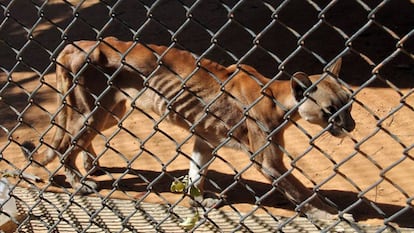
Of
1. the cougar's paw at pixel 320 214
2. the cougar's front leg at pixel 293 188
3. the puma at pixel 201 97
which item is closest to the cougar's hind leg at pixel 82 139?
the puma at pixel 201 97

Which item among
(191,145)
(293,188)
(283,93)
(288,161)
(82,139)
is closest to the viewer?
(293,188)

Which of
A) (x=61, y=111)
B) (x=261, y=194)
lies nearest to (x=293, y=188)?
(x=261, y=194)

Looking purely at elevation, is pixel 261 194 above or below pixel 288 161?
below

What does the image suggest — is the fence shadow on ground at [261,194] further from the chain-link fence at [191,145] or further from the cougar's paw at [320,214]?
the cougar's paw at [320,214]

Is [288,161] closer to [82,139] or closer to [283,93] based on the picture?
[283,93]

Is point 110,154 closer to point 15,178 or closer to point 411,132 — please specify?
point 15,178

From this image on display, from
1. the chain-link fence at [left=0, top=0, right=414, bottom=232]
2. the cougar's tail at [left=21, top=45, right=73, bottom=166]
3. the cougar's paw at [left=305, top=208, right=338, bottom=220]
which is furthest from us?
the cougar's tail at [left=21, top=45, right=73, bottom=166]

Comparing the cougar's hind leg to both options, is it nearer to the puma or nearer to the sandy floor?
the puma

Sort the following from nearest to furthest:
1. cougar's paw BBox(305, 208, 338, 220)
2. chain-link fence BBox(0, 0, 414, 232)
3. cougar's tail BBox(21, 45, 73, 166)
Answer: chain-link fence BBox(0, 0, 414, 232) < cougar's paw BBox(305, 208, 338, 220) < cougar's tail BBox(21, 45, 73, 166)

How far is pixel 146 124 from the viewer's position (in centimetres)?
603

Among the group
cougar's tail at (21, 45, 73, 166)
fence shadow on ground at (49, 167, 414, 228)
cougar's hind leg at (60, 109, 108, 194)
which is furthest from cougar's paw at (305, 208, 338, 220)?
cougar's tail at (21, 45, 73, 166)

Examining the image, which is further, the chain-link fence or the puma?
the puma

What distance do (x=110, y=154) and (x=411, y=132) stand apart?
238 cm

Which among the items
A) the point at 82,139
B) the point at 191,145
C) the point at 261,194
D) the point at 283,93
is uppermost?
the point at 283,93
